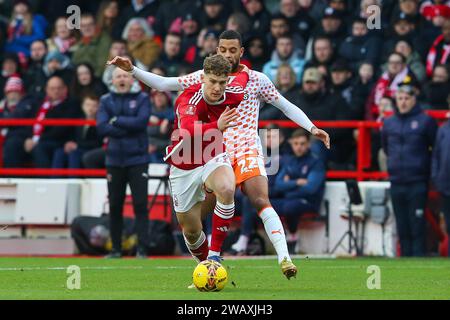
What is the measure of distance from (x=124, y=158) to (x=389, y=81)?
3.97 metres

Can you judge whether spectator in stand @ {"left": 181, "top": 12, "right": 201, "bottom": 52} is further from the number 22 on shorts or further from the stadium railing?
the number 22 on shorts

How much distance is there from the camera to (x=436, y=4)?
64.2 feet

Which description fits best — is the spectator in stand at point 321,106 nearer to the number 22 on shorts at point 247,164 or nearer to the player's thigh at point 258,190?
the number 22 on shorts at point 247,164

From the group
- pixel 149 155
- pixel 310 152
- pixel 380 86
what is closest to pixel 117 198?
pixel 149 155

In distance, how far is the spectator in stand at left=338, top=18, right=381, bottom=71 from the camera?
19.4m

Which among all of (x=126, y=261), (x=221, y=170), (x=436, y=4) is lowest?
(x=126, y=261)

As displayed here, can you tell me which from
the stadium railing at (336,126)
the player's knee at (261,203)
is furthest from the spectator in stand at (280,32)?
the player's knee at (261,203)

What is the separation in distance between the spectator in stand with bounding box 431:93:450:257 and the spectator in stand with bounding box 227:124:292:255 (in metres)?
2.17

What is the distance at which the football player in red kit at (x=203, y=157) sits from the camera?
11352 millimetres

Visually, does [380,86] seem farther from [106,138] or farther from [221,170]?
[221,170]

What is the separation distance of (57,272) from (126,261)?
259 cm

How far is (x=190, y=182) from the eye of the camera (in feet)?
38.4

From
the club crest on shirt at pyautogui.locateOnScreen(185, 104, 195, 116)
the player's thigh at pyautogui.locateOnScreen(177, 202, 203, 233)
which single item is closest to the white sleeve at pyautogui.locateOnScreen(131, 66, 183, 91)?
the club crest on shirt at pyautogui.locateOnScreen(185, 104, 195, 116)

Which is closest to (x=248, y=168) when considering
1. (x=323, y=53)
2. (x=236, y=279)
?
(x=236, y=279)
